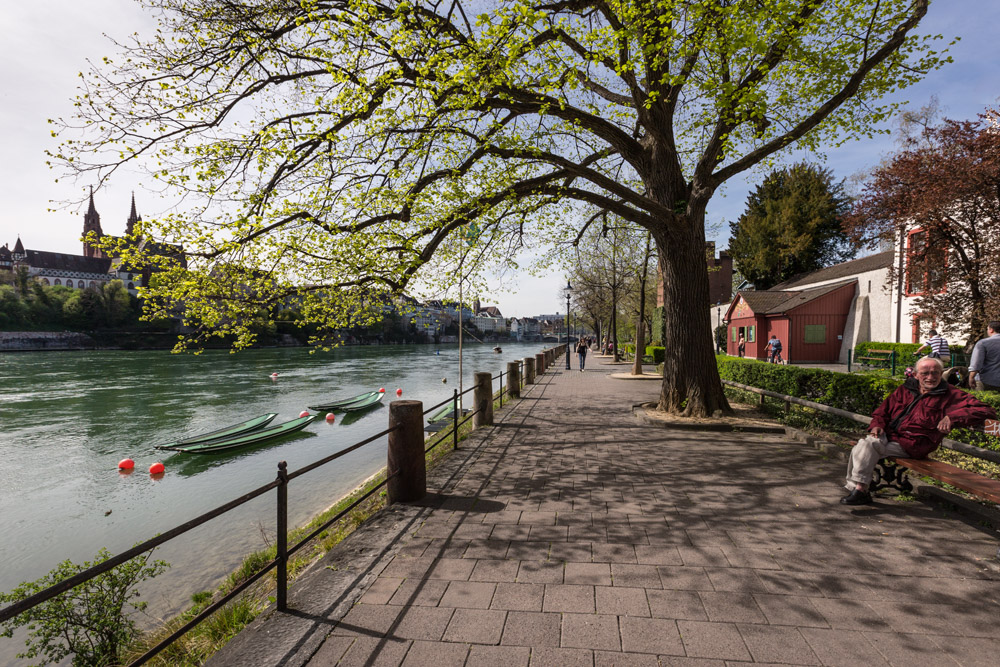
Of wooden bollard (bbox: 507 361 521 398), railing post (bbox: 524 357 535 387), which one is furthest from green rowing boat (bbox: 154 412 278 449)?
railing post (bbox: 524 357 535 387)

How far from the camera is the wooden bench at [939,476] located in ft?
12.6

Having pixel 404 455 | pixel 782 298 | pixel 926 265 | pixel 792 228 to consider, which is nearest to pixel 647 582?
pixel 404 455

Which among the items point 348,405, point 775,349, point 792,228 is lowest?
point 348,405

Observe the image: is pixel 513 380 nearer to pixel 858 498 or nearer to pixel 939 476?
pixel 858 498

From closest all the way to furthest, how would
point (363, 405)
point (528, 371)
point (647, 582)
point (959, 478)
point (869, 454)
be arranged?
point (647, 582) → point (959, 478) → point (869, 454) → point (528, 371) → point (363, 405)

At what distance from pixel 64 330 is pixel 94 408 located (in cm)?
6863

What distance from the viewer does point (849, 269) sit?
2750 cm

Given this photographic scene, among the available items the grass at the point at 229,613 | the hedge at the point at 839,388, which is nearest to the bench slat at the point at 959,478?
the hedge at the point at 839,388

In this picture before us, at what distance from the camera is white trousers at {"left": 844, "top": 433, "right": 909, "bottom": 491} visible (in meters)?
4.55

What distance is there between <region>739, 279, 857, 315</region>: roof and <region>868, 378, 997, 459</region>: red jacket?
24394 millimetres

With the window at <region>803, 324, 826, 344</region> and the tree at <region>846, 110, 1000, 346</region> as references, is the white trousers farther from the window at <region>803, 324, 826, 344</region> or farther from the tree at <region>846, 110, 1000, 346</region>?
the window at <region>803, 324, 826, 344</region>

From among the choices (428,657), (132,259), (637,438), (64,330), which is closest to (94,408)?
(132,259)

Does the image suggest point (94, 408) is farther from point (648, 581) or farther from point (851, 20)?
point (851, 20)

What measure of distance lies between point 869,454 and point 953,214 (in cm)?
1347
